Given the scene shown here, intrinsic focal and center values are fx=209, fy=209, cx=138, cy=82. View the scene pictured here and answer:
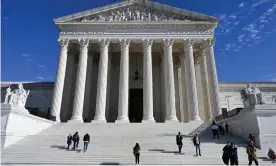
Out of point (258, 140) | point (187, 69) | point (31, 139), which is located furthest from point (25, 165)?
point (187, 69)

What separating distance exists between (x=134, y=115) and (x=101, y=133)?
12.5m

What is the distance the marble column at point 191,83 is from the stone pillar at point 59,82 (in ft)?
47.9

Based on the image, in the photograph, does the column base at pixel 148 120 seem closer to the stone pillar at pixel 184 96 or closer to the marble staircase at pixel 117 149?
the marble staircase at pixel 117 149

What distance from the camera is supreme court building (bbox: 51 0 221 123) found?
23656 millimetres

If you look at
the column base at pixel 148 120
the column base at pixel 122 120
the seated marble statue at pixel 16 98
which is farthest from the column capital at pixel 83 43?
the column base at pixel 148 120

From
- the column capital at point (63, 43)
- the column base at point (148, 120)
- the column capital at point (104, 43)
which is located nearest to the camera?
the column base at point (148, 120)

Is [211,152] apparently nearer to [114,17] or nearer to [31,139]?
[31,139]

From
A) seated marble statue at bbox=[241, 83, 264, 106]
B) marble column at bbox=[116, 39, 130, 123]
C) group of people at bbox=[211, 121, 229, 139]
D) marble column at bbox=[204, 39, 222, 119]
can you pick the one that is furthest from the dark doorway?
seated marble statue at bbox=[241, 83, 264, 106]

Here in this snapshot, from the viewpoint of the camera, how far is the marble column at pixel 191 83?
902 inches

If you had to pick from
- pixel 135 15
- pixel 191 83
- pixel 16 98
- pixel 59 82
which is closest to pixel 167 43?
pixel 135 15

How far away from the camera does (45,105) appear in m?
31.3

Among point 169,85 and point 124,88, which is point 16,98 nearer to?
point 124,88

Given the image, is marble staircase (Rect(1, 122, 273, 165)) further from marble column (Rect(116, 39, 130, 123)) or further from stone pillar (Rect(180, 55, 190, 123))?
stone pillar (Rect(180, 55, 190, 123))

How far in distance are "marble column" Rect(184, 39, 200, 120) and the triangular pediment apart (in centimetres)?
362
